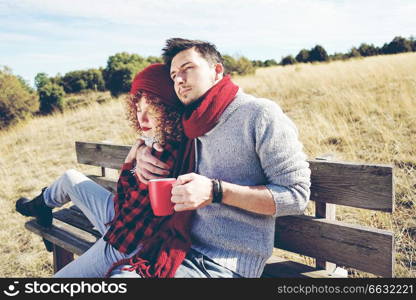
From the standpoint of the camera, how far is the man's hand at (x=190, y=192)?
56.8 inches

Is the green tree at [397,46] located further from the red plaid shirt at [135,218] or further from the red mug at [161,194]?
the red mug at [161,194]

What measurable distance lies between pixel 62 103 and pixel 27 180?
9616 millimetres

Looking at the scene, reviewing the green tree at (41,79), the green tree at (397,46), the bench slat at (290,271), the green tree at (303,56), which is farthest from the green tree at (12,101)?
the green tree at (397,46)

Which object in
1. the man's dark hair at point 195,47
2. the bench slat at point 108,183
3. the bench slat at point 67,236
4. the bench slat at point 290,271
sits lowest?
the bench slat at point 67,236

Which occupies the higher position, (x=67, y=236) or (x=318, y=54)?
(x=318, y=54)

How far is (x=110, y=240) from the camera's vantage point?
6.11ft

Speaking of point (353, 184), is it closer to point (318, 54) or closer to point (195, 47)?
point (195, 47)

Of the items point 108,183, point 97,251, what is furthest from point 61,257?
point 97,251

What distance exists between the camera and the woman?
64.4 inches

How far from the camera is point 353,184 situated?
1.62 meters

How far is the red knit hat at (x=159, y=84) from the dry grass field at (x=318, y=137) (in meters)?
1.76

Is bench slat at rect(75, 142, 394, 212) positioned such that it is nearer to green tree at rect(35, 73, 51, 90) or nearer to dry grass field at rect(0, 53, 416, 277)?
dry grass field at rect(0, 53, 416, 277)

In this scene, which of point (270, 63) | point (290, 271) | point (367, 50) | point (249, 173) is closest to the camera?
point (249, 173)

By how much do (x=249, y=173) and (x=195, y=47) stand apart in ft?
2.18
